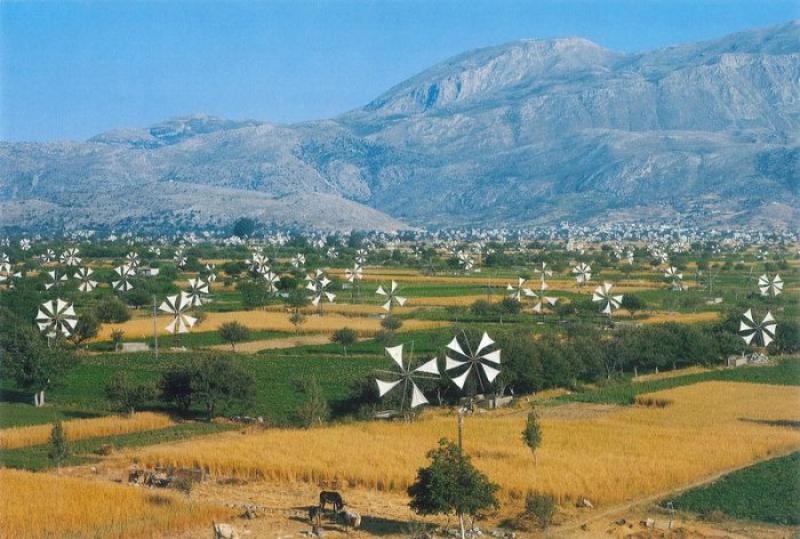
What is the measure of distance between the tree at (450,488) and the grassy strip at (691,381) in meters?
24.4

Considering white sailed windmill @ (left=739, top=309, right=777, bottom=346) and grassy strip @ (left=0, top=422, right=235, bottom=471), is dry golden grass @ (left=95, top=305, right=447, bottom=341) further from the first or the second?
grassy strip @ (left=0, top=422, right=235, bottom=471)

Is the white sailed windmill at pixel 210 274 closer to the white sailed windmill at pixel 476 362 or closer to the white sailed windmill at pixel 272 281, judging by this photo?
the white sailed windmill at pixel 272 281

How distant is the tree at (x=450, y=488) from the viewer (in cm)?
2694

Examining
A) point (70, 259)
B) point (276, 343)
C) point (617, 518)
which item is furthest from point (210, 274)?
point (617, 518)

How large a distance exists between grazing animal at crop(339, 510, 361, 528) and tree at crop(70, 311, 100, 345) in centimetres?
4172

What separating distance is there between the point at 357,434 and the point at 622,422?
1110cm

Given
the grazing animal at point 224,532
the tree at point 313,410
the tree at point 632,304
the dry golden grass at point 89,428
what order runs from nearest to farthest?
the grazing animal at point 224,532 → the dry golden grass at point 89,428 → the tree at point 313,410 → the tree at point 632,304

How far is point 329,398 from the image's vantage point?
49.6m

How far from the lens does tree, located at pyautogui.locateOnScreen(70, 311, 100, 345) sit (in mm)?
66750

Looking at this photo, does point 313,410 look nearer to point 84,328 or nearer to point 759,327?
point 759,327

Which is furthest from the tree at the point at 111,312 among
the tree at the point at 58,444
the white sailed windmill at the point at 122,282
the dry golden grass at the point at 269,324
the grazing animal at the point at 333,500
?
the grazing animal at the point at 333,500

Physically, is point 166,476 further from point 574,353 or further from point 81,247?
point 81,247

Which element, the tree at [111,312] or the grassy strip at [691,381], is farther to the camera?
the tree at [111,312]

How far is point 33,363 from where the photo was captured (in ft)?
159
